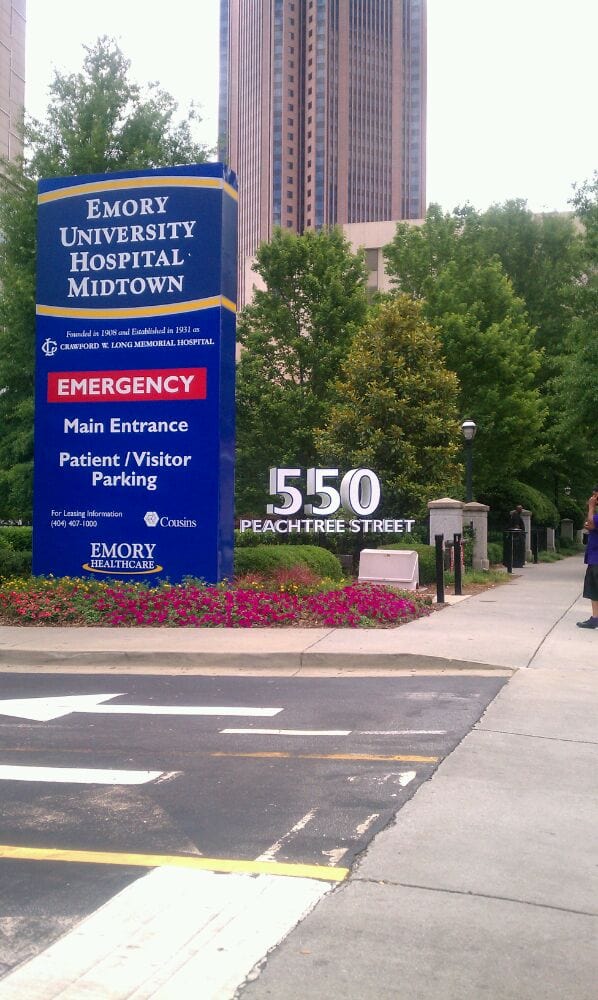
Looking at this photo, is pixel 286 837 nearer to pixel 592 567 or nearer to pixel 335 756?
pixel 335 756

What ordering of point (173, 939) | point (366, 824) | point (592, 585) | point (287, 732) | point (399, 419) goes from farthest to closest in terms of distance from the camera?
point (399, 419) → point (592, 585) → point (287, 732) → point (366, 824) → point (173, 939)

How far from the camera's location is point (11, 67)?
7194 centimetres

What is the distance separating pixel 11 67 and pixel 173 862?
78026 millimetres

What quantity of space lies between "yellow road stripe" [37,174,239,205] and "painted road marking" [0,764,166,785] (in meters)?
9.91

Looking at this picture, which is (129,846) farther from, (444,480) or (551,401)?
(551,401)

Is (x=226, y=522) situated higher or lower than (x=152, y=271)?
lower

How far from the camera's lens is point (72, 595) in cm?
1372

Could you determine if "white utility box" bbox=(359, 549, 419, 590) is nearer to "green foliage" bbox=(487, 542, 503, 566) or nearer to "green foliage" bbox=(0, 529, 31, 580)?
"green foliage" bbox=(0, 529, 31, 580)

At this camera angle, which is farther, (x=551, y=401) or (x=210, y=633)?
(x=551, y=401)

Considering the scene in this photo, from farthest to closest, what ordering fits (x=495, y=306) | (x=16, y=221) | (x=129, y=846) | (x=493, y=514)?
1. (x=493, y=514)
2. (x=495, y=306)
3. (x=16, y=221)
4. (x=129, y=846)

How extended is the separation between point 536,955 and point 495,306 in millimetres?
31730

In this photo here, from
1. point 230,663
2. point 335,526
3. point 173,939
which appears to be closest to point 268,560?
point 230,663

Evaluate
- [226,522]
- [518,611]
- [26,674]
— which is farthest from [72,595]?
[518,611]

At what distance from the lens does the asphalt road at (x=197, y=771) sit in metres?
4.57
